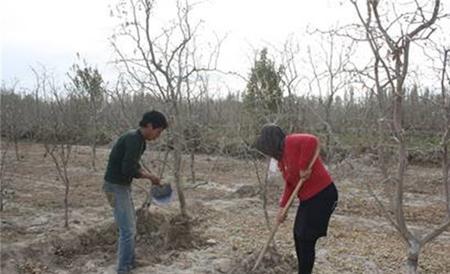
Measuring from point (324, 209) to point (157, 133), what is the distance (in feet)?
5.06

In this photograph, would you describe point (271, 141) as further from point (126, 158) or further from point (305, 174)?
point (126, 158)

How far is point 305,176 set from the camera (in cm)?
378

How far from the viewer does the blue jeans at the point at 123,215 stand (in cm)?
466

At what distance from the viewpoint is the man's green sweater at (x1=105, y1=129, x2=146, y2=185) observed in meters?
4.45

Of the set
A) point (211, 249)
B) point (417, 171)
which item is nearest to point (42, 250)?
point (211, 249)

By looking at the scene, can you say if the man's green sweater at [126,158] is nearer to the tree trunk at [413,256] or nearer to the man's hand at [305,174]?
the man's hand at [305,174]

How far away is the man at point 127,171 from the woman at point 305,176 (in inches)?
42.7

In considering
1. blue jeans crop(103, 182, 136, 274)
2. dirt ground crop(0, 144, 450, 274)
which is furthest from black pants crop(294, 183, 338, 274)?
blue jeans crop(103, 182, 136, 274)

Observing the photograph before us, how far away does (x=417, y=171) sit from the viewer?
14.2m

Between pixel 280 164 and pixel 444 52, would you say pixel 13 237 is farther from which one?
pixel 444 52

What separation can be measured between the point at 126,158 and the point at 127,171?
106mm

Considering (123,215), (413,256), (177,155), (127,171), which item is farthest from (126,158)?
(413,256)

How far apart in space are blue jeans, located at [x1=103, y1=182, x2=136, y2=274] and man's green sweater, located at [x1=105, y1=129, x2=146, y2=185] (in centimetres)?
8

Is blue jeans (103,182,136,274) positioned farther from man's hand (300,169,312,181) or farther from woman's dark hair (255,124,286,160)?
man's hand (300,169,312,181)
